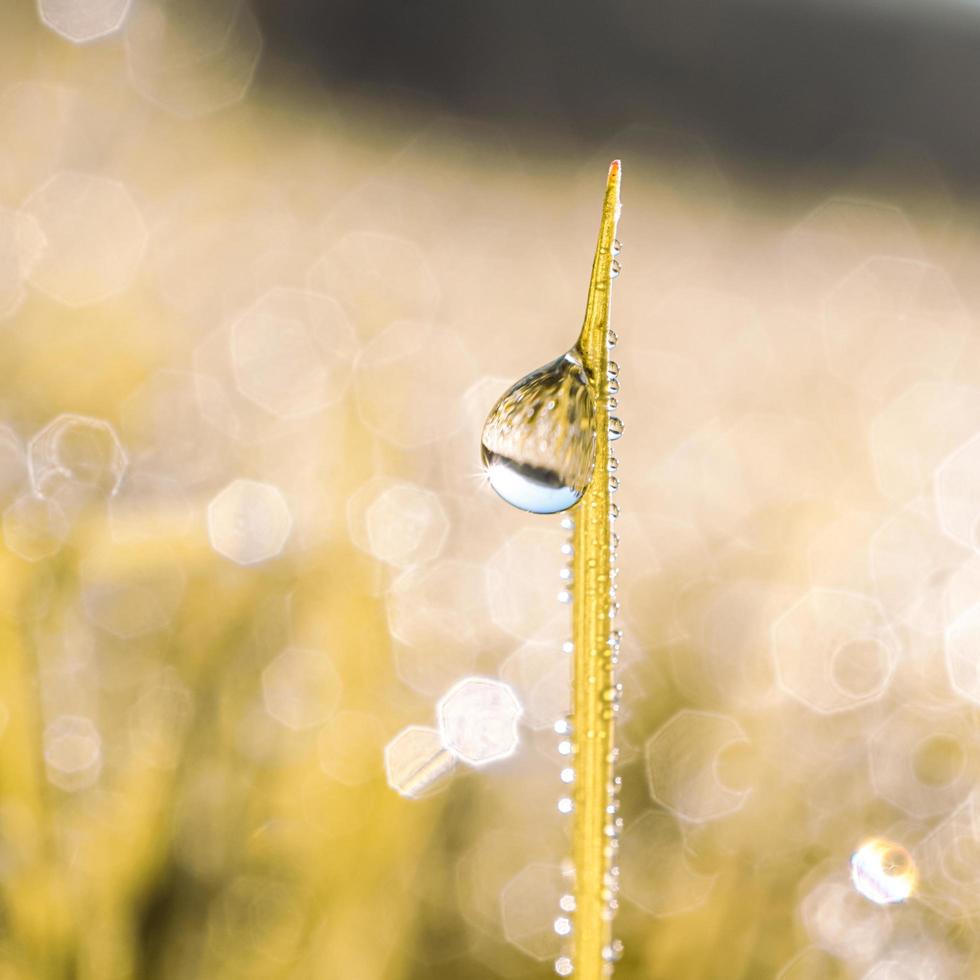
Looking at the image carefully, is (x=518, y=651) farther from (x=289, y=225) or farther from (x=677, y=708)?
(x=289, y=225)

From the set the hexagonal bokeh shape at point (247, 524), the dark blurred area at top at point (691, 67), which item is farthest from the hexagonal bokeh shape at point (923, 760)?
the dark blurred area at top at point (691, 67)

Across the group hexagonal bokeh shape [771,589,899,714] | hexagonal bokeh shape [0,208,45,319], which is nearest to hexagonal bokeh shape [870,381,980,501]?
hexagonal bokeh shape [771,589,899,714]

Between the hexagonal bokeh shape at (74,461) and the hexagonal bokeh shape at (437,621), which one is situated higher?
the hexagonal bokeh shape at (74,461)

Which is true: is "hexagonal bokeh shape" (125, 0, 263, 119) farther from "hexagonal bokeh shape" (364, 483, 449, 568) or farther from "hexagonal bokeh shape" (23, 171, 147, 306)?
"hexagonal bokeh shape" (364, 483, 449, 568)

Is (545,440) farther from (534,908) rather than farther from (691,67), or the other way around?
(691,67)


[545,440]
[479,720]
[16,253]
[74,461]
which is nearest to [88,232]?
[16,253]

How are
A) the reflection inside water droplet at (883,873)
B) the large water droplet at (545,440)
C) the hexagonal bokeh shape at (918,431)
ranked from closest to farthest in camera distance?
1. the large water droplet at (545,440)
2. the reflection inside water droplet at (883,873)
3. the hexagonal bokeh shape at (918,431)

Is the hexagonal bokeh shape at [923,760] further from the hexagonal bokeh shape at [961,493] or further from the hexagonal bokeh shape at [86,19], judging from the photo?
the hexagonal bokeh shape at [86,19]
